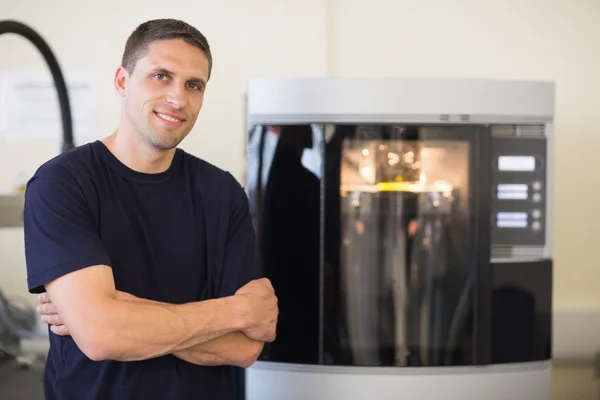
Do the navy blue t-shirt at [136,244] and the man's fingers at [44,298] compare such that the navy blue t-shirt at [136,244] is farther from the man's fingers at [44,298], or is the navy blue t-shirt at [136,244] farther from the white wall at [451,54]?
the white wall at [451,54]

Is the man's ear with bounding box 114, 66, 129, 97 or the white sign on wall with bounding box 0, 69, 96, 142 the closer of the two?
the man's ear with bounding box 114, 66, 129, 97

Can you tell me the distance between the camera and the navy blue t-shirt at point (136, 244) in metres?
1.16

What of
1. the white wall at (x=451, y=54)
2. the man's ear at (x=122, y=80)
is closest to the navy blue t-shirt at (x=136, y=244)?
the man's ear at (x=122, y=80)

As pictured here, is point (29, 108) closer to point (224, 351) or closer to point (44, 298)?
point (44, 298)

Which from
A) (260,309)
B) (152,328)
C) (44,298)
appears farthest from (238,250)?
(44,298)

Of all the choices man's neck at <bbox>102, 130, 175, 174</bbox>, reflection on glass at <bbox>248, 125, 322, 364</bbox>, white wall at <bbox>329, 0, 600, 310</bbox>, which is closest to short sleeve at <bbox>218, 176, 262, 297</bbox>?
man's neck at <bbox>102, 130, 175, 174</bbox>

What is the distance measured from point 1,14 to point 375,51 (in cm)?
123

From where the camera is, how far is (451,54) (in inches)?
92.3

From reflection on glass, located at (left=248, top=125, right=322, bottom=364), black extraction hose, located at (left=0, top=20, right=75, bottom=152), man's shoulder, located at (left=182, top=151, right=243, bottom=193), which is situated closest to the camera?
man's shoulder, located at (left=182, top=151, right=243, bottom=193)

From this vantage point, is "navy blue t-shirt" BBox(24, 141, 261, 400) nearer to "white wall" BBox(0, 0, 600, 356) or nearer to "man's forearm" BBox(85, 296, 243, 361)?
"man's forearm" BBox(85, 296, 243, 361)

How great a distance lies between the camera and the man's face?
122 cm

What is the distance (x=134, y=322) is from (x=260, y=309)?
26 centimetres

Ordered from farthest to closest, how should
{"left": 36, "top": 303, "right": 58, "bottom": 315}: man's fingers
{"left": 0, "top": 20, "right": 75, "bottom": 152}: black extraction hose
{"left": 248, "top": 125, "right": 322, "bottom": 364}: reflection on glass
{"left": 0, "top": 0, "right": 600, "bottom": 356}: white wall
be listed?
{"left": 0, "top": 0, "right": 600, "bottom": 356}: white wall, {"left": 0, "top": 20, "right": 75, "bottom": 152}: black extraction hose, {"left": 248, "top": 125, "right": 322, "bottom": 364}: reflection on glass, {"left": 36, "top": 303, "right": 58, "bottom": 315}: man's fingers

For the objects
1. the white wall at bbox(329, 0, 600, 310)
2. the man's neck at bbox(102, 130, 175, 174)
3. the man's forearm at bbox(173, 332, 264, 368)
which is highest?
the white wall at bbox(329, 0, 600, 310)
